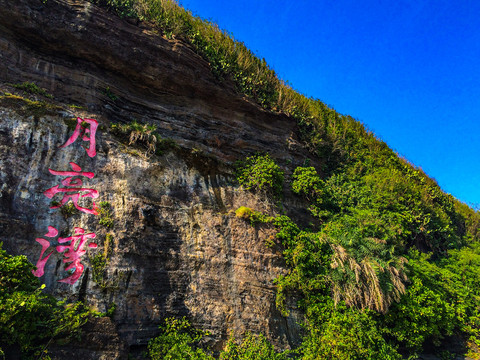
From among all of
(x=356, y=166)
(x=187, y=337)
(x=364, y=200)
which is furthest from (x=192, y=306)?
(x=356, y=166)

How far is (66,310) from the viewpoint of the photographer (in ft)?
18.2

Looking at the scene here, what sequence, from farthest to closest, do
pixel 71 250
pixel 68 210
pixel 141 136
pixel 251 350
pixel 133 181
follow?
pixel 141 136 → pixel 133 181 → pixel 251 350 → pixel 68 210 → pixel 71 250

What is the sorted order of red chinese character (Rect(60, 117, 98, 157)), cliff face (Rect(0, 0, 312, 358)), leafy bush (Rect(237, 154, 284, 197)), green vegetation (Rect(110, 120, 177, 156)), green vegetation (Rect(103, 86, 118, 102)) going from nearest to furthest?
cliff face (Rect(0, 0, 312, 358)) < red chinese character (Rect(60, 117, 98, 157)) < green vegetation (Rect(110, 120, 177, 156)) < green vegetation (Rect(103, 86, 118, 102)) < leafy bush (Rect(237, 154, 284, 197))

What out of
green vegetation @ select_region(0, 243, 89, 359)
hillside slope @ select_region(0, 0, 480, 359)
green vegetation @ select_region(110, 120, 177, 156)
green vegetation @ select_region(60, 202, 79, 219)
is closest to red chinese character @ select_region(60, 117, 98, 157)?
hillside slope @ select_region(0, 0, 480, 359)

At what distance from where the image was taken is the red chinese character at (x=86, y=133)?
779 centimetres

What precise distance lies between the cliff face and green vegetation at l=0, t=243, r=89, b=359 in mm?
437

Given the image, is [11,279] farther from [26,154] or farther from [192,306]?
[192,306]

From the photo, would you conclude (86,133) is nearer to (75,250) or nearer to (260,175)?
(75,250)

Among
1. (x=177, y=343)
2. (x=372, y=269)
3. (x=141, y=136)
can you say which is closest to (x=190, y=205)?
(x=141, y=136)

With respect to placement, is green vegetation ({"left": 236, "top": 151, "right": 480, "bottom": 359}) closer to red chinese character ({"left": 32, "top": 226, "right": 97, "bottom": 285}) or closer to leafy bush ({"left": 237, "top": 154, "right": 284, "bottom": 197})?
leafy bush ({"left": 237, "top": 154, "right": 284, "bottom": 197})

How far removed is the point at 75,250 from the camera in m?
6.65

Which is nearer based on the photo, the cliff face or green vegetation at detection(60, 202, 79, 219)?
the cliff face

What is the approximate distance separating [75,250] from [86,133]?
296cm

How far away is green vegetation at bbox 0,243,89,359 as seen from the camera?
15.6 ft
